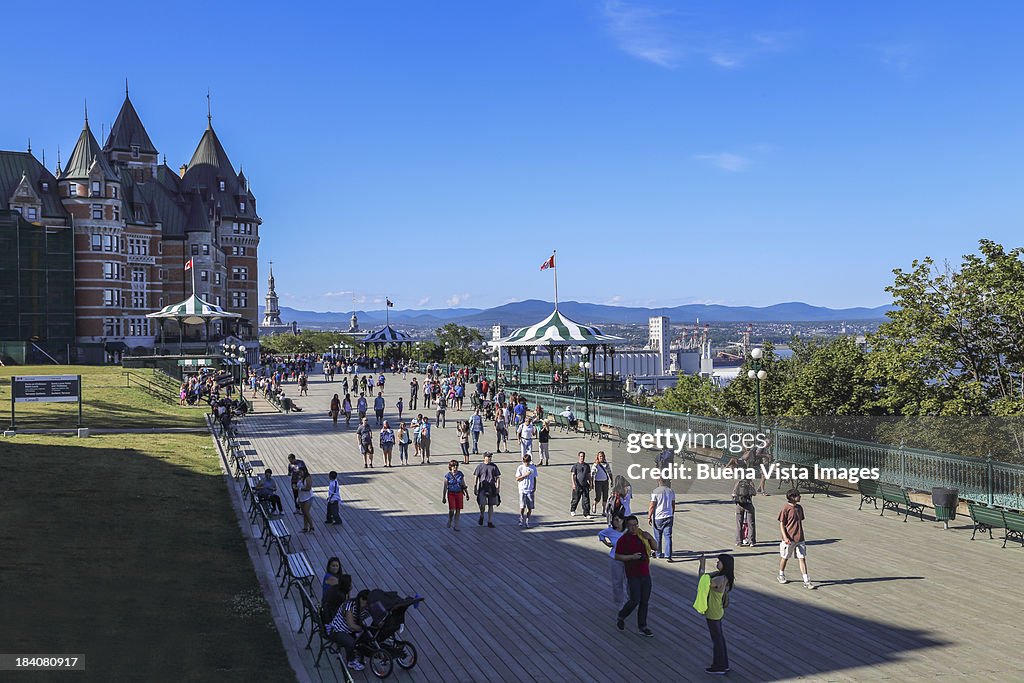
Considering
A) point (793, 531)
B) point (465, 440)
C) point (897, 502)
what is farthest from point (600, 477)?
point (465, 440)

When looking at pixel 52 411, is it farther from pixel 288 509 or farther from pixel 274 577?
pixel 274 577

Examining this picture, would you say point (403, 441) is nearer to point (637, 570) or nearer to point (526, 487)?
point (526, 487)

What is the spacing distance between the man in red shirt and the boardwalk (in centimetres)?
29

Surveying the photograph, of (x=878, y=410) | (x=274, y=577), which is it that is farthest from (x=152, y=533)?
→ (x=878, y=410)

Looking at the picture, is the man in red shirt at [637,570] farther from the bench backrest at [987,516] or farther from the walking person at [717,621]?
the bench backrest at [987,516]

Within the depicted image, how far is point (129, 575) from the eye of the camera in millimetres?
13133

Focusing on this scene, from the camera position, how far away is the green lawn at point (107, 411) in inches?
1270

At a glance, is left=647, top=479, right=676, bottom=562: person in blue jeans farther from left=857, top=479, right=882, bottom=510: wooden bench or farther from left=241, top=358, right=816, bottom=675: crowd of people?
left=857, top=479, right=882, bottom=510: wooden bench

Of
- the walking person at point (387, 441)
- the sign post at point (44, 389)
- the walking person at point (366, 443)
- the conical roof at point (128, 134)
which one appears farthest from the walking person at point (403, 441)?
the conical roof at point (128, 134)

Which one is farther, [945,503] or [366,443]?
[366,443]

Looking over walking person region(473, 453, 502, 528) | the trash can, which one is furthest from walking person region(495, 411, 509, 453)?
the trash can

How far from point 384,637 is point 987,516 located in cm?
1116

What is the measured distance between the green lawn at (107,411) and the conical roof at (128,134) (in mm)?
52013

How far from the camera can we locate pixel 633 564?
11.2 meters
